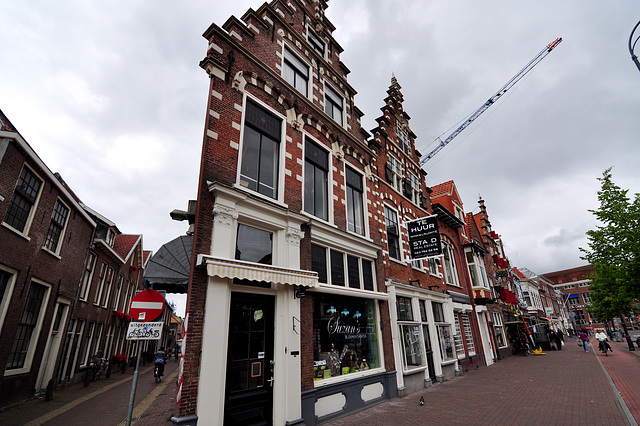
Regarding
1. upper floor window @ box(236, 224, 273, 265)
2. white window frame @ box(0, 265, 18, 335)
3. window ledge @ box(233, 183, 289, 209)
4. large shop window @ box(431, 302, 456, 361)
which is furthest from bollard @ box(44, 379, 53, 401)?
large shop window @ box(431, 302, 456, 361)

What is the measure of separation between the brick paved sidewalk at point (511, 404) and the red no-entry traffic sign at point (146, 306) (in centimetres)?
561

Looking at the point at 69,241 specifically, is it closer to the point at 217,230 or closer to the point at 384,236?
the point at 217,230

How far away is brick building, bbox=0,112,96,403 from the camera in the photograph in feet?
34.2

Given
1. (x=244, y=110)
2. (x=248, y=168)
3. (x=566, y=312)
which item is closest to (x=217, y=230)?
(x=248, y=168)

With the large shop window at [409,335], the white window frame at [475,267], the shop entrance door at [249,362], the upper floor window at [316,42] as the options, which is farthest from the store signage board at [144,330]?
the white window frame at [475,267]

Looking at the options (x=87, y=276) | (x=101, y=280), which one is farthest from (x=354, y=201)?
(x=101, y=280)

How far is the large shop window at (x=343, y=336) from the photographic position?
351 inches

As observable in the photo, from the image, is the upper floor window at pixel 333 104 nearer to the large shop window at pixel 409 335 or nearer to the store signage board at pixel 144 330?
the large shop window at pixel 409 335

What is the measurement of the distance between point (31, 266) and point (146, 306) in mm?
9913

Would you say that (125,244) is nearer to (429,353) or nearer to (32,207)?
(32,207)

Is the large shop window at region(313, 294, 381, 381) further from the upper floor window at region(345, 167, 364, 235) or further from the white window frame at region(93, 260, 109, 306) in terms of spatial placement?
the white window frame at region(93, 260, 109, 306)

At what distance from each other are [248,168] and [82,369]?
58.4ft

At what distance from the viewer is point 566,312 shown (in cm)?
7881

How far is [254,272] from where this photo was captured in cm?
692
